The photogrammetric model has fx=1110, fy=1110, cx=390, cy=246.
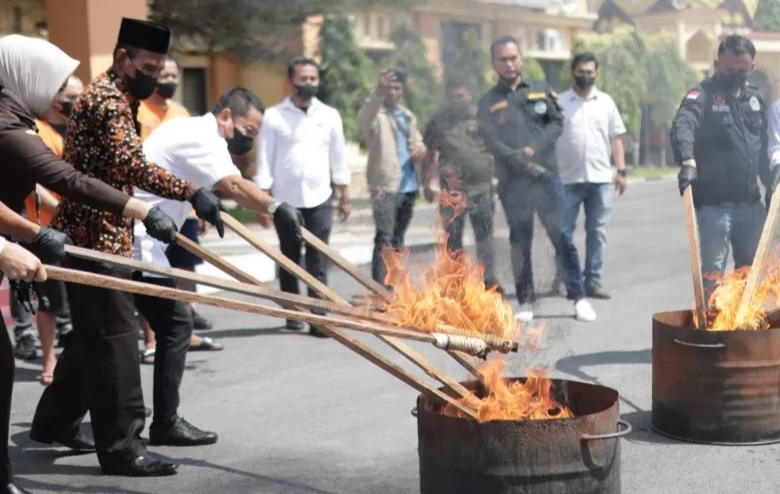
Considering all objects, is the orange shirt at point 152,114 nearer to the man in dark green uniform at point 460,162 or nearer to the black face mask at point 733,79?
the man in dark green uniform at point 460,162

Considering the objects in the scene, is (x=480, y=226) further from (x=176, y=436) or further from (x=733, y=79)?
(x=176, y=436)

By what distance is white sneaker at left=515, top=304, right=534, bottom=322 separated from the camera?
837 cm

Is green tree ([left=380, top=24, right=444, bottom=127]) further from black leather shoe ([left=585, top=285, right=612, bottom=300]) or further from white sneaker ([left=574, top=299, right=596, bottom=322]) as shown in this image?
white sneaker ([left=574, top=299, right=596, bottom=322])

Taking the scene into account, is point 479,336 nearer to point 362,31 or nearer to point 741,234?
point 741,234

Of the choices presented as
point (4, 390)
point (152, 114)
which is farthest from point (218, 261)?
point (152, 114)

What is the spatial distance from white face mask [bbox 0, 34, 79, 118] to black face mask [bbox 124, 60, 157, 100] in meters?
0.35

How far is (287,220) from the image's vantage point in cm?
501

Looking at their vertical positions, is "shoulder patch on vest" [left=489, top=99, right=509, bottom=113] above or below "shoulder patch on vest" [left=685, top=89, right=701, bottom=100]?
below

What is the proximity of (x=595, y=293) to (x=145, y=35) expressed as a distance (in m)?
5.76

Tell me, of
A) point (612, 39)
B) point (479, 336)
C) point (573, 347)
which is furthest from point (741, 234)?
point (612, 39)

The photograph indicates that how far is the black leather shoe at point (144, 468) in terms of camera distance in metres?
4.98

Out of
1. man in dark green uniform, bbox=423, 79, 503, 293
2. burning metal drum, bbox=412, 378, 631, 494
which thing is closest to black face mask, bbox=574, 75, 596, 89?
man in dark green uniform, bbox=423, 79, 503, 293

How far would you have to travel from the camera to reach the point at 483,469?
3.75 m

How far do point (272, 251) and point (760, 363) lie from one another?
2275mm
